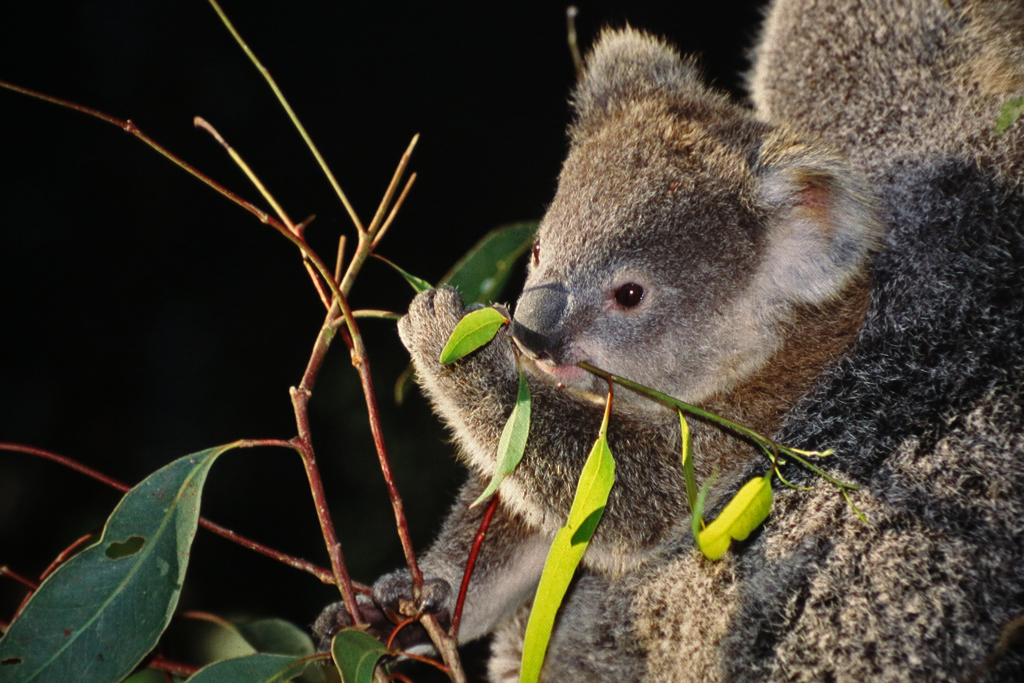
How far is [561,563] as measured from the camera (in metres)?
0.89

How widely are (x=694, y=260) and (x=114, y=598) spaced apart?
99 centimetres

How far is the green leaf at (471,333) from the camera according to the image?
0.95 m

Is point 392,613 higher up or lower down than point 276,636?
higher up

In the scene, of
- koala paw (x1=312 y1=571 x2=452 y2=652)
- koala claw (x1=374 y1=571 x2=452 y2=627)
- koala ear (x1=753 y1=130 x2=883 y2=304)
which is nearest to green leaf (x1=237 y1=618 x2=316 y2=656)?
koala paw (x1=312 y1=571 x2=452 y2=652)

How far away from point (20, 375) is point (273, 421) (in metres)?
0.63

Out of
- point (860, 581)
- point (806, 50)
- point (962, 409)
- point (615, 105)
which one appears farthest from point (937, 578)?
point (806, 50)

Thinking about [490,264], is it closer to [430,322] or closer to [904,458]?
[430,322]

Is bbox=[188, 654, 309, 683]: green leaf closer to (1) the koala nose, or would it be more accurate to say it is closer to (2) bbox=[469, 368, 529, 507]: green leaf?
(2) bbox=[469, 368, 529, 507]: green leaf

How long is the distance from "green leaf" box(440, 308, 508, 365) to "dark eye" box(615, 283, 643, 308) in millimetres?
266

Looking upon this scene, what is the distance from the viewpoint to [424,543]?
222 cm

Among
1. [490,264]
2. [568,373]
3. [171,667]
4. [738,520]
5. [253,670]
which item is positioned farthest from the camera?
[490,264]

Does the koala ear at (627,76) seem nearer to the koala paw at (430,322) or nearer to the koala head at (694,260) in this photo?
the koala head at (694,260)

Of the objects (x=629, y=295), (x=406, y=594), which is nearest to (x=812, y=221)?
(x=629, y=295)

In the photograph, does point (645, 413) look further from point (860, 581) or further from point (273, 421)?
point (273, 421)
